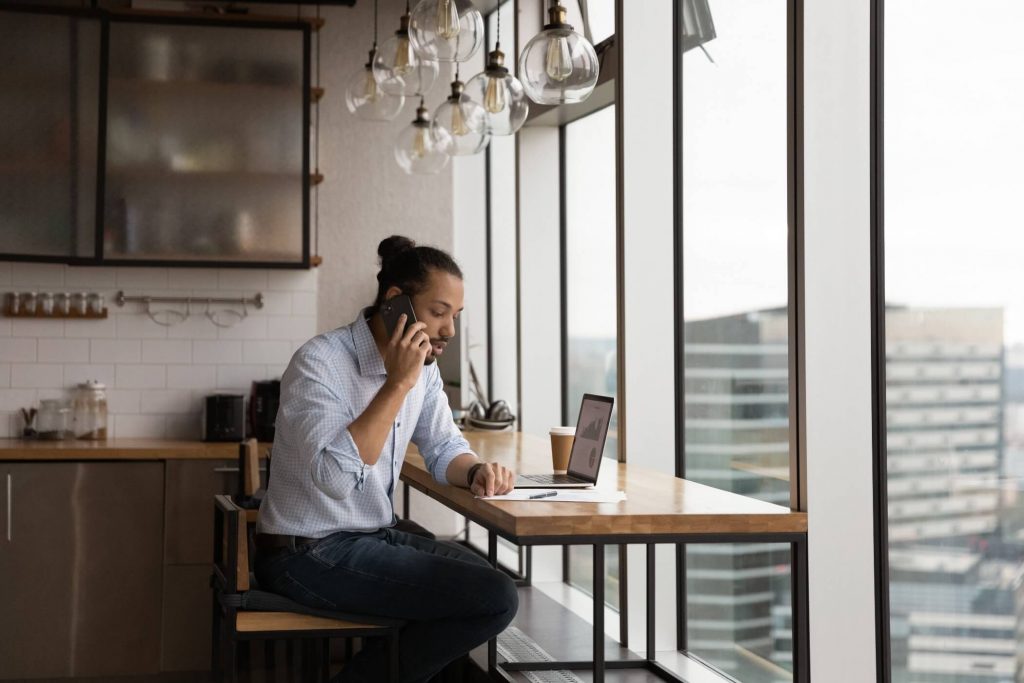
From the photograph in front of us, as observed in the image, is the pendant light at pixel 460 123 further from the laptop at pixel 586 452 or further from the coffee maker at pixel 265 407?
the coffee maker at pixel 265 407

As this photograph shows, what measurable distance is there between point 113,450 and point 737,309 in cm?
274

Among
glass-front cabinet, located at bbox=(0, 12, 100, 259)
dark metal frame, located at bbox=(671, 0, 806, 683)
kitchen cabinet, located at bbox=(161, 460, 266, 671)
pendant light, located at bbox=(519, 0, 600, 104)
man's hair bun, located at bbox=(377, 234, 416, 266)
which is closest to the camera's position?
dark metal frame, located at bbox=(671, 0, 806, 683)

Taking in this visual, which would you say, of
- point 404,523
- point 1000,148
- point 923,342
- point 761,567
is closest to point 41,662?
point 404,523

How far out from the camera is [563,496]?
2.39 metres

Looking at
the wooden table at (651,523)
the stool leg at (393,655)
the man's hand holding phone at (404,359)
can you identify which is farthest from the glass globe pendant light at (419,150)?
the stool leg at (393,655)

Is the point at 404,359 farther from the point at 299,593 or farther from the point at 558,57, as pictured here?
the point at 558,57

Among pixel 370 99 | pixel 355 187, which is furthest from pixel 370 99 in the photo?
pixel 355 187

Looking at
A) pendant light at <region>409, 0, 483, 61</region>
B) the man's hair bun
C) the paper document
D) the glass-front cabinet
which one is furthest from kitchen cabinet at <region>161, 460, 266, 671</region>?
pendant light at <region>409, 0, 483, 61</region>

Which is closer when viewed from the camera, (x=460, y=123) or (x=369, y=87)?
(x=460, y=123)

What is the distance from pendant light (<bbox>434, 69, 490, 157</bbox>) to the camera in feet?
10.7

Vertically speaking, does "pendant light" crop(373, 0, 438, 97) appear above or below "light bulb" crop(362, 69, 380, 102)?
below

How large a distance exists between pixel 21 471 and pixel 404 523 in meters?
2.23

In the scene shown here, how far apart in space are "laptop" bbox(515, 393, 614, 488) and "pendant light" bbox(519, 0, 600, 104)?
749mm

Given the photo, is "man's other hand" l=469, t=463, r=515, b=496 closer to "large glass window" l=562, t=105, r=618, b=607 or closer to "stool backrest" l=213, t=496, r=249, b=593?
"stool backrest" l=213, t=496, r=249, b=593
